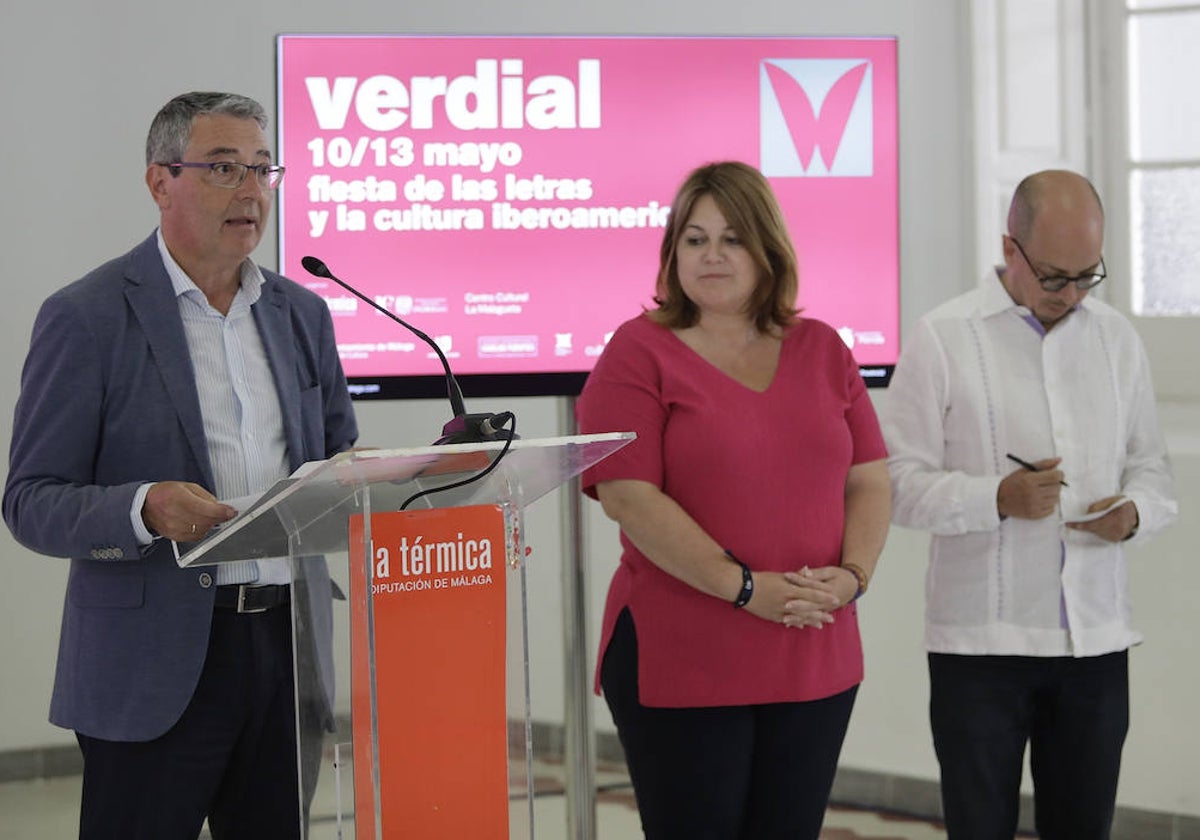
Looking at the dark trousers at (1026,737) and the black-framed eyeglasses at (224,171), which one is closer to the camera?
the black-framed eyeglasses at (224,171)

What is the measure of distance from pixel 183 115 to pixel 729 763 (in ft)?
4.57

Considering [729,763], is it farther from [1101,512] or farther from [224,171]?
[224,171]

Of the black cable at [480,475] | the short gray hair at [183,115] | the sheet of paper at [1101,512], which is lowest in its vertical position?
the sheet of paper at [1101,512]

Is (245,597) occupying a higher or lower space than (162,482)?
lower

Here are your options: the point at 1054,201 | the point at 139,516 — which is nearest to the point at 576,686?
the point at 1054,201

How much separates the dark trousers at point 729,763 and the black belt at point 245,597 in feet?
2.18

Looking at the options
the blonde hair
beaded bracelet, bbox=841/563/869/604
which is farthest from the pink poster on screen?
beaded bracelet, bbox=841/563/869/604

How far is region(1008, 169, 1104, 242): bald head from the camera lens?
8.70ft

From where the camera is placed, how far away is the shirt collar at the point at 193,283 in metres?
2.22

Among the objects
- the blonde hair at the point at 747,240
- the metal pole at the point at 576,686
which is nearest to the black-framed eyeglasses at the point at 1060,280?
the blonde hair at the point at 747,240

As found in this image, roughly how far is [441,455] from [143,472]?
74 cm

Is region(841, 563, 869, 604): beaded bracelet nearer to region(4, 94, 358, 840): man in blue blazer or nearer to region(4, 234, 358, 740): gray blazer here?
region(4, 94, 358, 840): man in blue blazer

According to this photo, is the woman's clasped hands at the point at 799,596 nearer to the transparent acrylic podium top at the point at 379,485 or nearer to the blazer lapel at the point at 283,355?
the transparent acrylic podium top at the point at 379,485

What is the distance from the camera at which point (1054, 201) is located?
→ 8.72 ft
